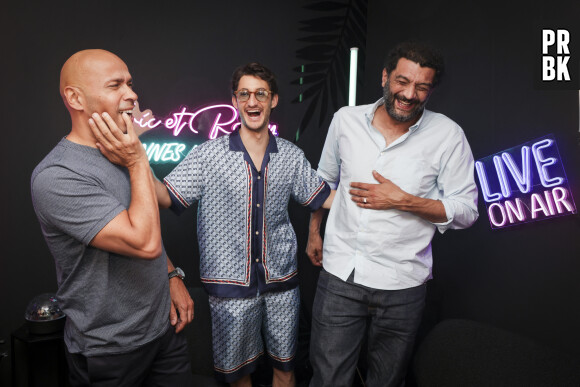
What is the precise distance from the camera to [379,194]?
2133 millimetres

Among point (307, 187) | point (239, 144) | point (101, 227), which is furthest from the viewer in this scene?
point (307, 187)

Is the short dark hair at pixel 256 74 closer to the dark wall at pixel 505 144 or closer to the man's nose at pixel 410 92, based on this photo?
the man's nose at pixel 410 92

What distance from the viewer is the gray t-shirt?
1.41m

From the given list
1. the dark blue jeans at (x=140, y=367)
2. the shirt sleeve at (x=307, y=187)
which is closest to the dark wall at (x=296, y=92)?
the shirt sleeve at (x=307, y=187)

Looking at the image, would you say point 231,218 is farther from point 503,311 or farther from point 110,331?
point 503,311

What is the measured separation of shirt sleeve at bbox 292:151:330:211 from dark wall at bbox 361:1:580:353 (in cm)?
106

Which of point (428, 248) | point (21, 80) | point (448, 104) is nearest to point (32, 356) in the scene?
point (21, 80)

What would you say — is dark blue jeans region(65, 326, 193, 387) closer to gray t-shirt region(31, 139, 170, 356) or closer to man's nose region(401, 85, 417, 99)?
gray t-shirt region(31, 139, 170, 356)

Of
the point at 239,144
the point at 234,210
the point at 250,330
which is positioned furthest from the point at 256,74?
the point at 250,330

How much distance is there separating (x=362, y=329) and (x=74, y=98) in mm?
1814

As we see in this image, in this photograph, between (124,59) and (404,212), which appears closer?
(404,212)

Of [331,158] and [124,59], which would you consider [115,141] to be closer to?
[331,158]

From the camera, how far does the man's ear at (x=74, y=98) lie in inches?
60.7

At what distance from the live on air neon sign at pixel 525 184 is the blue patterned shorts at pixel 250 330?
52.5 inches
